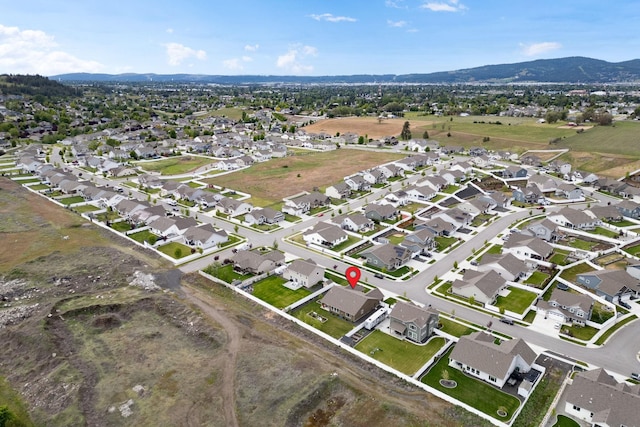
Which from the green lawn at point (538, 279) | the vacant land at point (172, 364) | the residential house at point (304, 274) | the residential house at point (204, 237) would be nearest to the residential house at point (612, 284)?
the green lawn at point (538, 279)

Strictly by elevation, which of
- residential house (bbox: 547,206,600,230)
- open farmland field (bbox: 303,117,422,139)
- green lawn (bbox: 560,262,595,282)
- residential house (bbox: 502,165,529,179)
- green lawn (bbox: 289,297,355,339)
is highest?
open farmland field (bbox: 303,117,422,139)

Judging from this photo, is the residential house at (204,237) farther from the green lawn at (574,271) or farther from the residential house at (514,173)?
the residential house at (514,173)

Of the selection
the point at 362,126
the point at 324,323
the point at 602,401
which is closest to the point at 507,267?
the point at 602,401

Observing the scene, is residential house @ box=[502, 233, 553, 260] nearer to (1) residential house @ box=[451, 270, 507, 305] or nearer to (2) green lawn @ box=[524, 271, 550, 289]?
(2) green lawn @ box=[524, 271, 550, 289]

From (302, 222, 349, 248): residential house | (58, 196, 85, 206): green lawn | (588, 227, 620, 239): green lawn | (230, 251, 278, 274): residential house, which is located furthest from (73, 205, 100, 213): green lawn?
(588, 227, 620, 239): green lawn

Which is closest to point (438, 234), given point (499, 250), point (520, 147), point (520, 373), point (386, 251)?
point (499, 250)

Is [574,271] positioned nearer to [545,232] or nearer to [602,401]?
[545,232]
